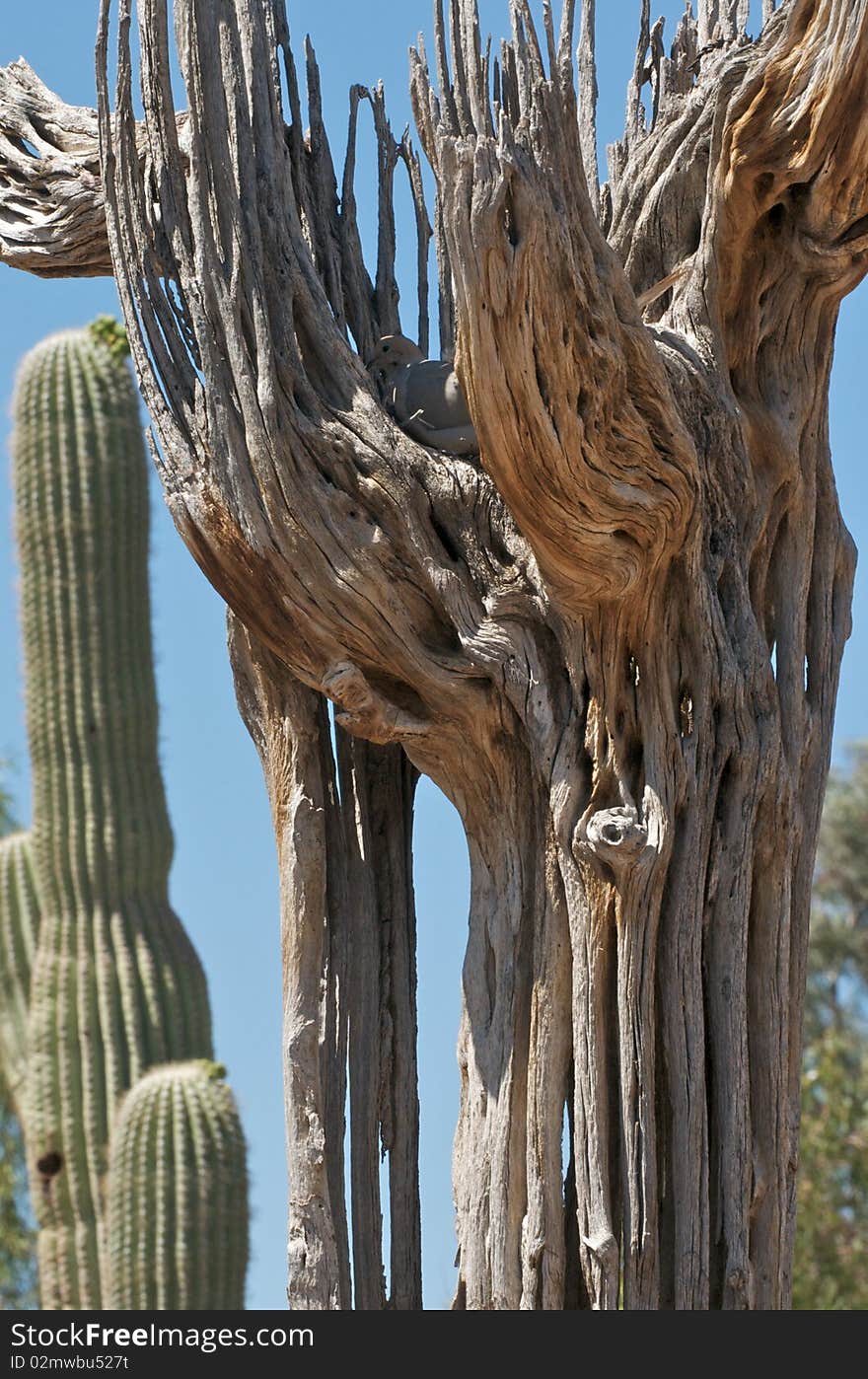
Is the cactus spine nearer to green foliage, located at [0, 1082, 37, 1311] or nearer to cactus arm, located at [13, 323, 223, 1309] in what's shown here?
cactus arm, located at [13, 323, 223, 1309]

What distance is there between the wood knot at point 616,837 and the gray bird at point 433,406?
0.74m

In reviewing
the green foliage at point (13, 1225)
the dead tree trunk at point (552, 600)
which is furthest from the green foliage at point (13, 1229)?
the dead tree trunk at point (552, 600)

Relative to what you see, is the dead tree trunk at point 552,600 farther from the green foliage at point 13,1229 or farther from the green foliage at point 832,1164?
the green foliage at point 13,1229

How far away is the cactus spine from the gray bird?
4052 mm

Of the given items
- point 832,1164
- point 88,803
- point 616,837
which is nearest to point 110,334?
point 88,803

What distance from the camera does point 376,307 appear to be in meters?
3.72

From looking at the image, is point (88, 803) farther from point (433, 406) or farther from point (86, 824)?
point (433, 406)

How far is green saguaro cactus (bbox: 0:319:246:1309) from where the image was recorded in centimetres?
772

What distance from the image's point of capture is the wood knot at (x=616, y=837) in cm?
305

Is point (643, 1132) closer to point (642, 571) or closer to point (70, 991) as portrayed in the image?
point (642, 571)

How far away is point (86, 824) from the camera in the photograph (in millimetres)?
8023

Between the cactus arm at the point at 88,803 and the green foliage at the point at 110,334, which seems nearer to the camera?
the cactus arm at the point at 88,803

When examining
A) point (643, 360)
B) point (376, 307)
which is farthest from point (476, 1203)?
point (376, 307)

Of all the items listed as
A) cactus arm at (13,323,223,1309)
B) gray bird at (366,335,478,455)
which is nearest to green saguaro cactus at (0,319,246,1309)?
cactus arm at (13,323,223,1309)
